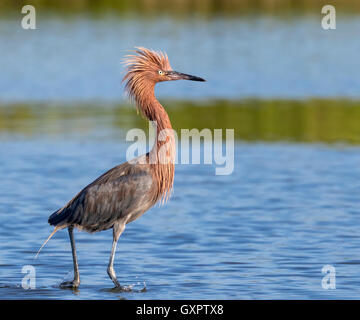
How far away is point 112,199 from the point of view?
36.9 feet

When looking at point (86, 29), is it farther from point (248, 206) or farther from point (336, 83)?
point (248, 206)

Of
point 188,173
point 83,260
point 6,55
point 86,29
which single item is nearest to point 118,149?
point 188,173

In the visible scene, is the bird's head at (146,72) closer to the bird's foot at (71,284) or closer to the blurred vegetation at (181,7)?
the bird's foot at (71,284)

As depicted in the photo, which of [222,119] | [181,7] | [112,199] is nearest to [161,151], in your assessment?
[112,199]

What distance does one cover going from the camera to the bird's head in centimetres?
1167

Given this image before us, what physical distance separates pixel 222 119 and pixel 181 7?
115 ft

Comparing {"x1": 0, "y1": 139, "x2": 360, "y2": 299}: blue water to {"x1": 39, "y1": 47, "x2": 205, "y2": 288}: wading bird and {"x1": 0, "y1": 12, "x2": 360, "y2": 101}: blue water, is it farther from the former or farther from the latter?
{"x1": 0, "y1": 12, "x2": 360, "y2": 101}: blue water

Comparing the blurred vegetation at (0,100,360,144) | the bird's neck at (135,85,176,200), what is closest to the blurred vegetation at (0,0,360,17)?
the blurred vegetation at (0,100,360,144)

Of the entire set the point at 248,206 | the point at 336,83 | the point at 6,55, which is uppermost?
the point at 6,55

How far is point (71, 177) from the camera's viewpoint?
18.4 m

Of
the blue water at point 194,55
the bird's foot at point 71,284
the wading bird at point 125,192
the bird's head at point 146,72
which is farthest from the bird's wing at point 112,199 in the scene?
the blue water at point 194,55

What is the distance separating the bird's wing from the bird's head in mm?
1038

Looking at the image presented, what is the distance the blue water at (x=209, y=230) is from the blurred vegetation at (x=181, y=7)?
3516cm
